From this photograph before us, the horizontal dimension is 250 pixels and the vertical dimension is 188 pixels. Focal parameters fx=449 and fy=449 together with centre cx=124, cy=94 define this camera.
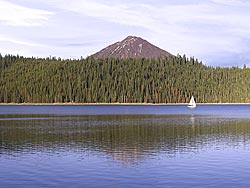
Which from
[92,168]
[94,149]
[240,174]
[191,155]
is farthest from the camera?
[94,149]

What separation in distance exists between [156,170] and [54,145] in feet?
64.9

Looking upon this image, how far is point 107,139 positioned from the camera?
58125 millimetres

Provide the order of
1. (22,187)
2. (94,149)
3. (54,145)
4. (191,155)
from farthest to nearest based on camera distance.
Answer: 1. (54,145)
2. (94,149)
3. (191,155)
4. (22,187)

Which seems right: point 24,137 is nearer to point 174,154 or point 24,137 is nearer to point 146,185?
point 174,154

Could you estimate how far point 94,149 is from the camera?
47.5 m

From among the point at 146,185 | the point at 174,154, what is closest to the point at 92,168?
the point at 146,185

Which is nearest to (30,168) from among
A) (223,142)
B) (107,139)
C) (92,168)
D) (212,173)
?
(92,168)

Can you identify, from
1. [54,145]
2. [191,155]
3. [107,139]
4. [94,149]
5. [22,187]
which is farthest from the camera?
[107,139]

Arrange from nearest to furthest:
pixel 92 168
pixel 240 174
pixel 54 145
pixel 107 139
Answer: pixel 240 174 → pixel 92 168 → pixel 54 145 → pixel 107 139

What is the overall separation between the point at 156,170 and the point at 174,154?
9.34m

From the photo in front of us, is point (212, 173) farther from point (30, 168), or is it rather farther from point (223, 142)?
point (223, 142)

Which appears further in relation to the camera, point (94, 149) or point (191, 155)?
point (94, 149)

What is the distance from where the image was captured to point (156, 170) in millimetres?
34812

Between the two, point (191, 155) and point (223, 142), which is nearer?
point (191, 155)
